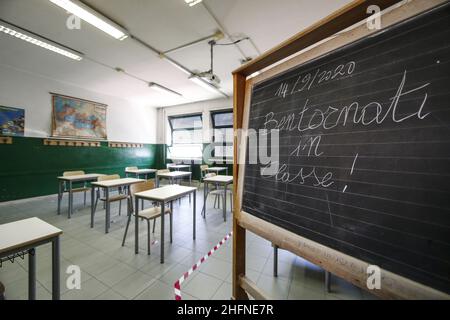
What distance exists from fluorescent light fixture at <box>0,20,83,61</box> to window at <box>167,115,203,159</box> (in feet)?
13.2

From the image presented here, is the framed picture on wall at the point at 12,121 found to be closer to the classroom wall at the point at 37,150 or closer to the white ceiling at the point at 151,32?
the classroom wall at the point at 37,150

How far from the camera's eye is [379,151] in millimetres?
568

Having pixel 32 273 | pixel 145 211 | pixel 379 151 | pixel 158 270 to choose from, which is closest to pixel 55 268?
pixel 32 273

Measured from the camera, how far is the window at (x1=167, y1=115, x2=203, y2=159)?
7008 mm

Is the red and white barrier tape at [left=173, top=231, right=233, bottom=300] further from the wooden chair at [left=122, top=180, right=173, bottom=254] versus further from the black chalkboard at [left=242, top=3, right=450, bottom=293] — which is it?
the black chalkboard at [left=242, top=3, right=450, bottom=293]

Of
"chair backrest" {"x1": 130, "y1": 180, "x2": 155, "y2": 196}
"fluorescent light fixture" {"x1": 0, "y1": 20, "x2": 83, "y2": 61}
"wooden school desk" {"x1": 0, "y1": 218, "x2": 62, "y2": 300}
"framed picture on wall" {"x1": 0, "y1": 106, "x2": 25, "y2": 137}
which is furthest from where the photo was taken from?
"framed picture on wall" {"x1": 0, "y1": 106, "x2": 25, "y2": 137}

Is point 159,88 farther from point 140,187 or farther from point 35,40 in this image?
point 140,187

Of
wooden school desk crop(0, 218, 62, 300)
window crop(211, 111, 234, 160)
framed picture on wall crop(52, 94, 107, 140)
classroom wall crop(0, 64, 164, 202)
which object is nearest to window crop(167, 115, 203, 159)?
window crop(211, 111, 234, 160)

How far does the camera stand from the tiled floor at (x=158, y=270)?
1531mm

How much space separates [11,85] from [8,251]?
199 inches

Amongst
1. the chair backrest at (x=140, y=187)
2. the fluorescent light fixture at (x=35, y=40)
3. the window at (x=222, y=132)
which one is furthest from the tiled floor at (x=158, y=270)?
the window at (x=222, y=132)

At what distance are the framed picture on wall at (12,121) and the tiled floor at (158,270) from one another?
2881mm

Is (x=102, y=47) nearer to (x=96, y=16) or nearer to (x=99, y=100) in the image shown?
(x=96, y=16)

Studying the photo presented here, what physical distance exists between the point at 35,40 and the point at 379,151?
481cm
